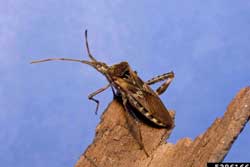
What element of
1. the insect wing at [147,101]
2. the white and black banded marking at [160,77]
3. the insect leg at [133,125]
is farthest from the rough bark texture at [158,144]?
the white and black banded marking at [160,77]

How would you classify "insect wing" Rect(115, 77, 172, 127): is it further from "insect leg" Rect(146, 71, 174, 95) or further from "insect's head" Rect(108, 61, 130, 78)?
"insect leg" Rect(146, 71, 174, 95)

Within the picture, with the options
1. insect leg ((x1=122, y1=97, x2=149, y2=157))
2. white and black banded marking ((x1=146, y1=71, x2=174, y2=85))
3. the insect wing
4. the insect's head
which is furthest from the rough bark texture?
white and black banded marking ((x1=146, y1=71, x2=174, y2=85))

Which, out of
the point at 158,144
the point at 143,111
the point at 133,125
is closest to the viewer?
the point at 158,144

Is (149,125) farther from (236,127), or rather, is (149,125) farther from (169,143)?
(236,127)

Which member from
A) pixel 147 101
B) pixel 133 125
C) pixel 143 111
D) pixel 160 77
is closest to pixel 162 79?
pixel 160 77

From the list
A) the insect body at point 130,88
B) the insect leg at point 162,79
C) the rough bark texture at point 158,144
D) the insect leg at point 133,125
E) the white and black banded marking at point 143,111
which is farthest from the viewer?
the insect leg at point 162,79

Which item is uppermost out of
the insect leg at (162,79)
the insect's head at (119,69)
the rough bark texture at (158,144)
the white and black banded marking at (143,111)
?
the insect leg at (162,79)

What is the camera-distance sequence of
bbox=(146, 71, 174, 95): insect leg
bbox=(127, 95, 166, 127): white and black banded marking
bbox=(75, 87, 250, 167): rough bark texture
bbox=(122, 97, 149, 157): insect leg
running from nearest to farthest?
bbox=(75, 87, 250, 167): rough bark texture < bbox=(122, 97, 149, 157): insect leg < bbox=(127, 95, 166, 127): white and black banded marking < bbox=(146, 71, 174, 95): insect leg

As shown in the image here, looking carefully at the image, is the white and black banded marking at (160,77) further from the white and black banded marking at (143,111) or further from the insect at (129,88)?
the white and black banded marking at (143,111)

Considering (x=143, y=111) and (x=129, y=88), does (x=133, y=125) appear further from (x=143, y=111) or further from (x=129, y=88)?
(x=129, y=88)
